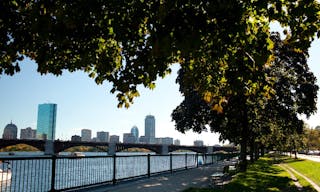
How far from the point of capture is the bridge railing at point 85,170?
10.7 m

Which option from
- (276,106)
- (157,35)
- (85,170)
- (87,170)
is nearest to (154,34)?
(157,35)

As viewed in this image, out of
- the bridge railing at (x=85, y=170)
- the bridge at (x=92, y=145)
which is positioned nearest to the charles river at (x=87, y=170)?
the bridge railing at (x=85, y=170)

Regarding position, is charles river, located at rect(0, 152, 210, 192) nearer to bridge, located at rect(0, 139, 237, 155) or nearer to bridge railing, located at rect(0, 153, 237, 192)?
bridge railing, located at rect(0, 153, 237, 192)

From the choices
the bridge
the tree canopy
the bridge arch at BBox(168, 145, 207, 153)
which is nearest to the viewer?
the tree canopy

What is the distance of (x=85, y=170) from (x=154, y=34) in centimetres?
971

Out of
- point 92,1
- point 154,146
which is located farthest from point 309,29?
point 154,146

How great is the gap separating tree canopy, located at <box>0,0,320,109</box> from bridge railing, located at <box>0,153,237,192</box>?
356cm

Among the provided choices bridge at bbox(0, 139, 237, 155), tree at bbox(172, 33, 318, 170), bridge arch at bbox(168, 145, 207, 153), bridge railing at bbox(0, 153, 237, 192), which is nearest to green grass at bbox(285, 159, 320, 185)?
tree at bbox(172, 33, 318, 170)

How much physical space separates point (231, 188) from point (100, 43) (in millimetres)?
7760

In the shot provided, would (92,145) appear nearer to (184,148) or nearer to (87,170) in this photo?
(184,148)

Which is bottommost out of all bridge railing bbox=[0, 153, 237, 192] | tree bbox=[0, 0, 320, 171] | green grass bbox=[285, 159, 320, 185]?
green grass bbox=[285, 159, 320, 185]

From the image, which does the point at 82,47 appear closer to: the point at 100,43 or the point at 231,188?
the point at 100,43

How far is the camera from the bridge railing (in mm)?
10698

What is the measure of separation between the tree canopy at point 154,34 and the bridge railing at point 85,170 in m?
3.56
